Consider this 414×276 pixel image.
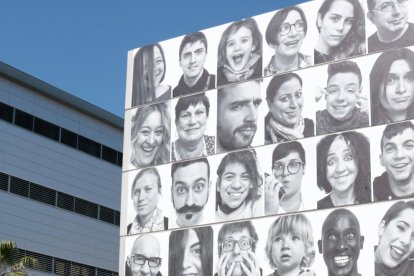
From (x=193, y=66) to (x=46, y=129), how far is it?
1622 cm

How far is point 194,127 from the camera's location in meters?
48.2

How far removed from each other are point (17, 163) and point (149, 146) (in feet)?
41.1

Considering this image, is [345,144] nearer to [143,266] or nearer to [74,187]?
[143,266]

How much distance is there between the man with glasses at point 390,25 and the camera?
43.5 meters

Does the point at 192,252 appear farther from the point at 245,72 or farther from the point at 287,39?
the point at 287,39

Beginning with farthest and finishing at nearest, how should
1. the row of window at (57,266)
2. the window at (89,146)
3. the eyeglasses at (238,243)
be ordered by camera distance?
the window at (89,146) → the row of window at (57,266) → the eyeglasses at (238,243)

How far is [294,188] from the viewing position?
145ft

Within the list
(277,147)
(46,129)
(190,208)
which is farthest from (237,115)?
(46,129)

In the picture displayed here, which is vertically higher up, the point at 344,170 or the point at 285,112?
the point at 285,112

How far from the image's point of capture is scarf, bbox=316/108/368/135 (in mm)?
43406

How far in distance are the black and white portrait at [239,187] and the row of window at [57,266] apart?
55.0 ft

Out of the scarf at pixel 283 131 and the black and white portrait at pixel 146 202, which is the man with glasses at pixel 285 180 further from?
the black and white portrait at pixel 146 202

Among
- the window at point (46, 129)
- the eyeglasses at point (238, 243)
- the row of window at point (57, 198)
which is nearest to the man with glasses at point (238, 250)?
the eyeglasses at point (238, 243)

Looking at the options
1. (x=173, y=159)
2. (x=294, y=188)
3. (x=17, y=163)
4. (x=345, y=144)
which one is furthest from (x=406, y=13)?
(x=17, y=163)
